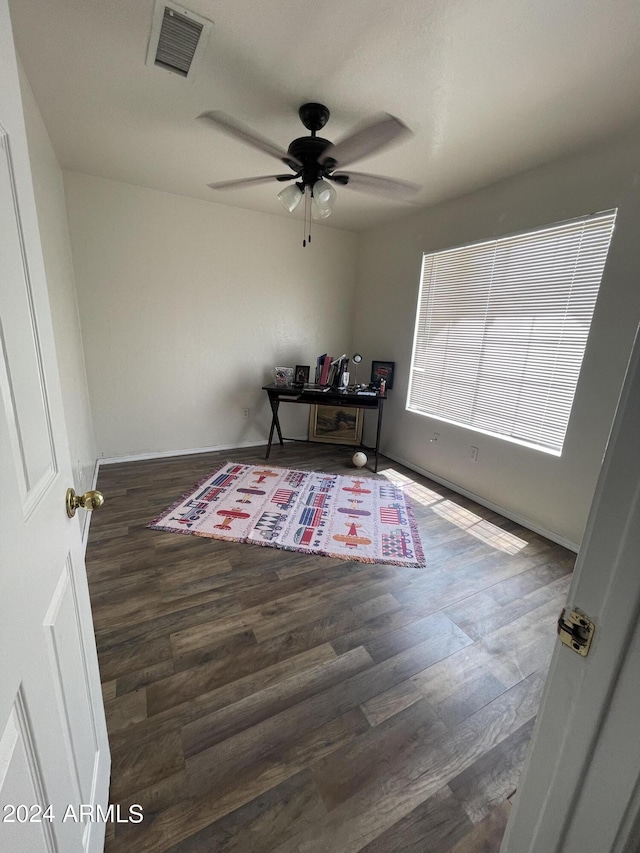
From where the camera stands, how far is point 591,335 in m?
2.12

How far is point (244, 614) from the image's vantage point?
1691 millimetres

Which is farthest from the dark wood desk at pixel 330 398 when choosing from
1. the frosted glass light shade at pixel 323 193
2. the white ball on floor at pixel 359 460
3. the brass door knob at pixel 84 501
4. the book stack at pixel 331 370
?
the brass door knob at pixel 84 501

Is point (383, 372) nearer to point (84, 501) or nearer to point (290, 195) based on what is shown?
point (290, 195)

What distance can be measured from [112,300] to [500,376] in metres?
3.43

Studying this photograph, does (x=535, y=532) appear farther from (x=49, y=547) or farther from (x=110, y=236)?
(x=110, y=236)

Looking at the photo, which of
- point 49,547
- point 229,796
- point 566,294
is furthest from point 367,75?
point 229,796

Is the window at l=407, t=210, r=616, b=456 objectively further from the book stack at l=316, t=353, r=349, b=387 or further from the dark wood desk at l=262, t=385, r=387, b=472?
the book stack at l=316, t=353, r=349, b=387

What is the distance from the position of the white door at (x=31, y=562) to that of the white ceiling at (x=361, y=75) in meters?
1.28

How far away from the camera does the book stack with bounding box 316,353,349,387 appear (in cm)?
382

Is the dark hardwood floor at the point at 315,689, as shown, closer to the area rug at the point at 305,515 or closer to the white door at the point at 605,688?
the area rug at the point at 305,515

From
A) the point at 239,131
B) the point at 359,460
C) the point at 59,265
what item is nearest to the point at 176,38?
the point at 239,131

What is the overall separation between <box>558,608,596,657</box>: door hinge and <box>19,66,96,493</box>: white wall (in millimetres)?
1968

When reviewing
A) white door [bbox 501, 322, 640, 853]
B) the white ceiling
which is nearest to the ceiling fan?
the white ceiling

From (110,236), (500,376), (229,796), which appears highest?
(110,236)
